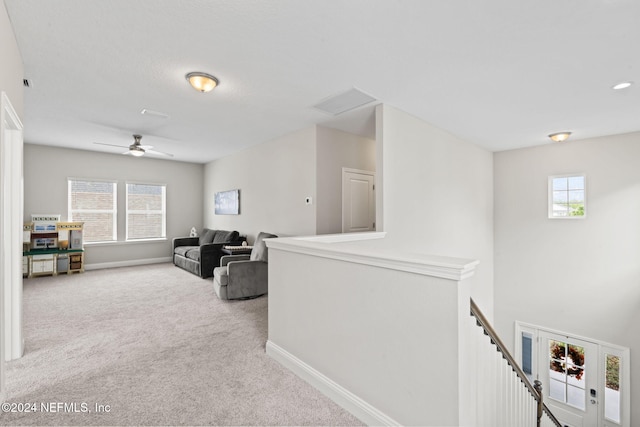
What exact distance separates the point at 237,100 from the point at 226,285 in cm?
250

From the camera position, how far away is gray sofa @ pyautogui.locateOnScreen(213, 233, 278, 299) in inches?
160

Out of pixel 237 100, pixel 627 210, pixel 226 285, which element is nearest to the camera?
pixel 237 100

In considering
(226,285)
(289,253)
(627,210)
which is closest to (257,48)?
(289,253)

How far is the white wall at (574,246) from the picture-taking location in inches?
179

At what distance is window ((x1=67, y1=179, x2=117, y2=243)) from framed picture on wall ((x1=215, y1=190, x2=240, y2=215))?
88.3 inches

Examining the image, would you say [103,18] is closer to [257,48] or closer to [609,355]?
[257,48]

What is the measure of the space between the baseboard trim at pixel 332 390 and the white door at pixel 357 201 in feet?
8.43

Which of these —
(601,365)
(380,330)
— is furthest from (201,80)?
(601,365)

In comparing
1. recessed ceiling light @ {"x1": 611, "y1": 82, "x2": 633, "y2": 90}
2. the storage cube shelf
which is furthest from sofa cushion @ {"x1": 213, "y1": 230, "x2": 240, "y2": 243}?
recessed ceiling light @ {"x1": 611, "y1": 82, "x2": 633, "y2": 90}

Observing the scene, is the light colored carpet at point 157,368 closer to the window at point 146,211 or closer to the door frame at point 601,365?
the window at point 146,211

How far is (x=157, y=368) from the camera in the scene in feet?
7.57

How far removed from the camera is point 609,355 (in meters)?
4.66

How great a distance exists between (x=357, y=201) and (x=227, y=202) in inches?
128

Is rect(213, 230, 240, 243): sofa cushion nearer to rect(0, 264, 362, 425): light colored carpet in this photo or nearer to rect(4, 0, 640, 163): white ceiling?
rect(0, 264, 362, 425): light colored carpet
